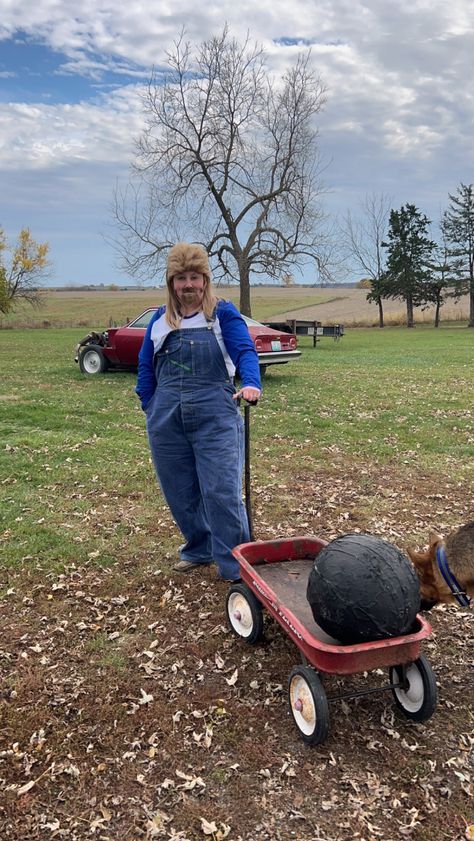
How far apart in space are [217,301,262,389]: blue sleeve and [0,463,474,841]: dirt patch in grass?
61.8 inches

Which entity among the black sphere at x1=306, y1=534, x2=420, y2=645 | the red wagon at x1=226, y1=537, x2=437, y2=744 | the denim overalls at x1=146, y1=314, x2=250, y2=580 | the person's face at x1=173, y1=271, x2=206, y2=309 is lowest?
the red wagon at x1=226, y1=537, x2=437, y2=744

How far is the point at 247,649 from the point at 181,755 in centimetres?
90

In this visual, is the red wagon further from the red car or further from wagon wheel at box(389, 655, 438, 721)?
the red car

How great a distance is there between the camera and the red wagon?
107 inches

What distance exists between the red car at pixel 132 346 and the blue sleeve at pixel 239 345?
27.9 ft

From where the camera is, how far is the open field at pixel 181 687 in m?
2.54

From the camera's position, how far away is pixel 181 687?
3.34 metres

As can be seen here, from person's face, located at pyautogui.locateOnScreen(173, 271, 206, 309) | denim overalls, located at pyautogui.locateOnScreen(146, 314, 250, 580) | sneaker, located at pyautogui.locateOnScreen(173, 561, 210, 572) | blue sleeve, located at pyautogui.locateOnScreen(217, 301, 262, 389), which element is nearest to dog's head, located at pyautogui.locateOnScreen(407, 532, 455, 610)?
denim overalls, located at pyautogui.locateOnScreen(146, 314, 250, 580)

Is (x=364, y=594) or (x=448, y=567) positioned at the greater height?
(x=364, y=594)

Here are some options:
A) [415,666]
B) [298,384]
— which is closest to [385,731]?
[415,666]

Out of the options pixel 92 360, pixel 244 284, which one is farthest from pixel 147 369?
pixel 244 284

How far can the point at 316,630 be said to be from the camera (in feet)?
10.3

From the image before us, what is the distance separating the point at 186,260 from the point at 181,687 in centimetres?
244

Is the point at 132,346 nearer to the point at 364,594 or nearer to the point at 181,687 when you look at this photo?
the point at 181,687
